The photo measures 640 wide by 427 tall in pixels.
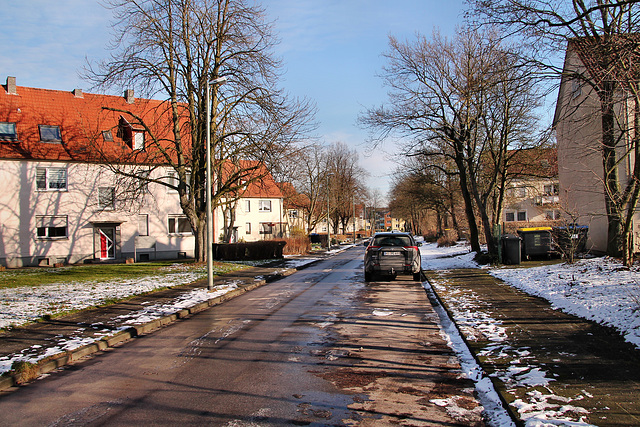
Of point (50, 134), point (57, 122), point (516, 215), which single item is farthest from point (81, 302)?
point (516, 215)

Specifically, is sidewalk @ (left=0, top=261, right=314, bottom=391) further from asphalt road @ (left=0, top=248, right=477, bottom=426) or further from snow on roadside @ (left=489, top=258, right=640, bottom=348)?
snow on roadside @ (left=489, top=258, right=640, bottom=348)

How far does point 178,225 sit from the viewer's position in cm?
3347

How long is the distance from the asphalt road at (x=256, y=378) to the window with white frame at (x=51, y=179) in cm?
2481

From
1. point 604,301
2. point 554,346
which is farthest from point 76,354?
point 604,301

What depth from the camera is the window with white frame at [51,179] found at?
94.9 feet

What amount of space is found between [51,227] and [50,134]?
6228 mm

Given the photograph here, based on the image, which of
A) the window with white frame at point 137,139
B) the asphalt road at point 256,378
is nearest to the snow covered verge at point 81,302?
the asphalt road at point 256,378

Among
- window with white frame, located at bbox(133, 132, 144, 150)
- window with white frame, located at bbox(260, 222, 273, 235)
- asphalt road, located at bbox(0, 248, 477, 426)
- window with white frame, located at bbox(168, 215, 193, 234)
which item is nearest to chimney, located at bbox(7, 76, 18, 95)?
window with white frame, located at bbox(133, 132, 144, 150)

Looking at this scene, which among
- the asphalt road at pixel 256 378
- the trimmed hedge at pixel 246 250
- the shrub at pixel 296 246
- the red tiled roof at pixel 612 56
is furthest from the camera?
the shrub at pixel 296 246

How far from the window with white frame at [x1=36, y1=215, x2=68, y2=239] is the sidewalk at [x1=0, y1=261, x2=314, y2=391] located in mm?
19860

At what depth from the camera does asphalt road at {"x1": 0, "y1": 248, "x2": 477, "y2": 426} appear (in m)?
4.49

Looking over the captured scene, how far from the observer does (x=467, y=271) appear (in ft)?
58.9

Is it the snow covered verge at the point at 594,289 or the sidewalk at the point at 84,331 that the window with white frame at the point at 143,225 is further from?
the snow covered verge at the point at 594,289

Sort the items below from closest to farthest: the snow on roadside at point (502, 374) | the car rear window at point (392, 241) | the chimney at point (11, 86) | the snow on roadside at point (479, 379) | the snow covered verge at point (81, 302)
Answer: the snow on roadside at point (502, 374) → the snow on roadside at point (479, 379) → the snow covered verge at point (81, 302) → the car rear window at point (392, 241) → the chimney at point (11, 86)
